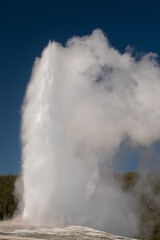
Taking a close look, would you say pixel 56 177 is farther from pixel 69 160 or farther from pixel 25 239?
pixel 25 239

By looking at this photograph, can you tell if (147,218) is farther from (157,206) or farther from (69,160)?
(69,160)

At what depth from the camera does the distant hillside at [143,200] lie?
201 ft

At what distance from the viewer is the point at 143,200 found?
77.9 meters

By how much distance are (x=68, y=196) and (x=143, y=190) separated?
68776 millimetres

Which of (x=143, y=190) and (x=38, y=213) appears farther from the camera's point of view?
(x=143, y=190)

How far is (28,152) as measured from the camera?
85.3 feet

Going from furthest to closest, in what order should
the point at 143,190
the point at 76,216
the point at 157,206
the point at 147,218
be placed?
the point at 143,190
the point at 157,206
the point at 147,218
the point at 76,216

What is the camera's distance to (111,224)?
31250mm

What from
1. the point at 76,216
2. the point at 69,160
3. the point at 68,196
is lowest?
the point at 76,216

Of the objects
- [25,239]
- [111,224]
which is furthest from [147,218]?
[25,239]

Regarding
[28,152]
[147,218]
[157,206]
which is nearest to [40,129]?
[28,152]

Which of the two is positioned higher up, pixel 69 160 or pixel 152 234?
pixel 69 160


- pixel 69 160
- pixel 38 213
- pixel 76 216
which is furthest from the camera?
pixel 69 160

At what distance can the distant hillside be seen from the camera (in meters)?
61.3
